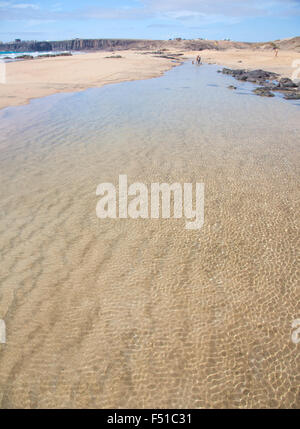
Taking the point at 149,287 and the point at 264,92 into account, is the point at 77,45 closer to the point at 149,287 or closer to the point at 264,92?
the point at 264,92

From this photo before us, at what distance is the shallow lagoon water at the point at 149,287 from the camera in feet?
7.89

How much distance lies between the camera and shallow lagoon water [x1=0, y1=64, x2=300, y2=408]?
2406 millimetres

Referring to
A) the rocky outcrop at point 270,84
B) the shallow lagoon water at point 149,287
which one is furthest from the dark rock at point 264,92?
the shallow lagoon water at point 149,287

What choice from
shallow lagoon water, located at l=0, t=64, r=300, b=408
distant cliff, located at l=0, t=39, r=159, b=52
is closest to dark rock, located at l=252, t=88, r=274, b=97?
shallow lagoon water, located at l=0, t=64, r=300, b=408

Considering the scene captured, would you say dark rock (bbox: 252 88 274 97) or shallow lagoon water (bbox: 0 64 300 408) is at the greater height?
dark rock (bbox: 252 88 274 97)

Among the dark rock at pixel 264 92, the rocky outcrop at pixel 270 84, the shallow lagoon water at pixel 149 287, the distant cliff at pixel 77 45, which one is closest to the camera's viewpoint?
the shallow lagoon water at pixel 149 287

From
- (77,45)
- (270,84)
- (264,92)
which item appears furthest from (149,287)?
(77,45)

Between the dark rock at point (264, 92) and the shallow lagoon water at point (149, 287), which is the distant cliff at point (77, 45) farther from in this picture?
the shallow lagoon water at point (149, 287)

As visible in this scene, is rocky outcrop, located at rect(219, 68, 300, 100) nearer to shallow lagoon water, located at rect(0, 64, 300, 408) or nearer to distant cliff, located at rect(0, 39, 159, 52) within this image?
shallow lagoon water, located at rect(0, 64, 300, 408)

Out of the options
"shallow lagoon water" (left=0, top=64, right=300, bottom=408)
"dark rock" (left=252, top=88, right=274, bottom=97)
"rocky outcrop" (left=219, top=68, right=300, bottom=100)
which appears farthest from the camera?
"rocky outcrop" (left=219, top=68, right=300, bottom=100)

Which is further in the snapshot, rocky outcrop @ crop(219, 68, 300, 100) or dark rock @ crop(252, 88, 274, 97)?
rocky outcrop @ crop(219, 68, 300, 100)

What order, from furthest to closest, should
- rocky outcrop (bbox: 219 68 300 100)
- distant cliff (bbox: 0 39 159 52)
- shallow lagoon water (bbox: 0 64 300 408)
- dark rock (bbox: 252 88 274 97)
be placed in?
distant cliff (bbox: 0 39 159 52), rocky outcrop (bbox: 219 68 300 100), dark rock (bbox: 252 88 274 97), shallow lagoon water (bbox: 0 64 300 408)

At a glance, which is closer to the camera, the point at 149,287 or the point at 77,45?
the point at 149,287

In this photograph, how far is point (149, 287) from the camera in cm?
331
